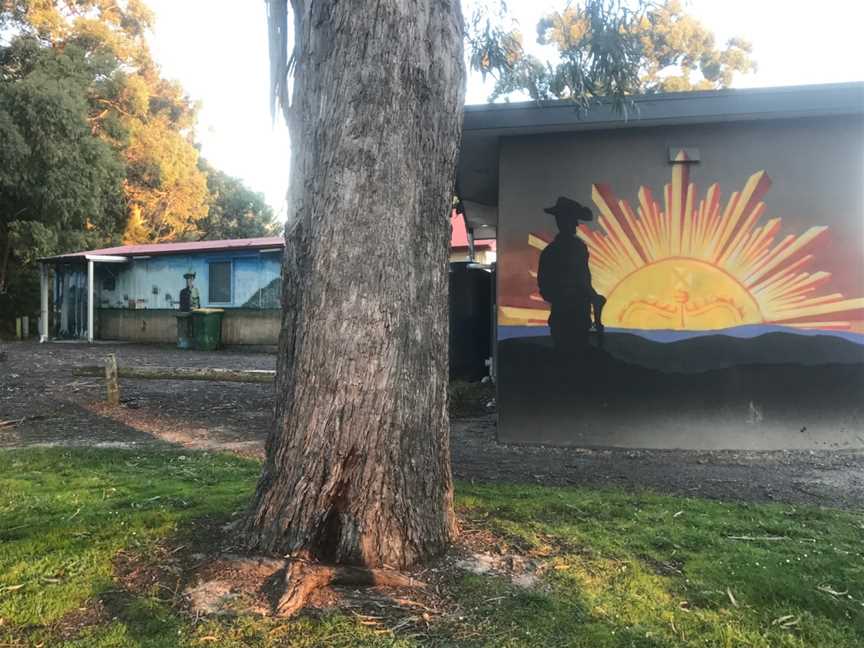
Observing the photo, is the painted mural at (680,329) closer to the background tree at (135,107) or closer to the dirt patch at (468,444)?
the dirt patch at (468,444)

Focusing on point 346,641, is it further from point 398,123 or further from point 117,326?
point 117,326

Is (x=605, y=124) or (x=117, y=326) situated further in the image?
(x=117, y=326)

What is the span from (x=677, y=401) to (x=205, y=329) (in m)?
15.5

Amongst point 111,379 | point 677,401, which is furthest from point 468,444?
point 111,379

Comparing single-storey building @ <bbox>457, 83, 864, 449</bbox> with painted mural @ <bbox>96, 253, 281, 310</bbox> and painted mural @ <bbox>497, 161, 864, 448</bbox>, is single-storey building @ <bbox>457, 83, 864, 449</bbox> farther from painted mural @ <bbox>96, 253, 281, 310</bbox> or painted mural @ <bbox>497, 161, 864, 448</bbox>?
painted mural @ <bbox>96, 253, 281, 310</bbox>

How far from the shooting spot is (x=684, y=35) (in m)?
26.2

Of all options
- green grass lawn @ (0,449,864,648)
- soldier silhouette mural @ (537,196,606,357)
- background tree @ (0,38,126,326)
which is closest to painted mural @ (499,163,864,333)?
soldier silhouette mural @ (537,196,606,357)

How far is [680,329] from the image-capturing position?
7.31m

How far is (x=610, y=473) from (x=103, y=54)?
93.7 feet

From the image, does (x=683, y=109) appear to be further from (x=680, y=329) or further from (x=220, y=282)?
(x=220, y=282)

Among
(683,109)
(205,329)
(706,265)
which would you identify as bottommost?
(205,329)

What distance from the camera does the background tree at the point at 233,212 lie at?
1567 inches

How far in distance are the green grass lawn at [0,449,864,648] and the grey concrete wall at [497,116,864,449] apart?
2.18 meters

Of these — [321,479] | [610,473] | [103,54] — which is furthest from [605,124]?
[103,54]
